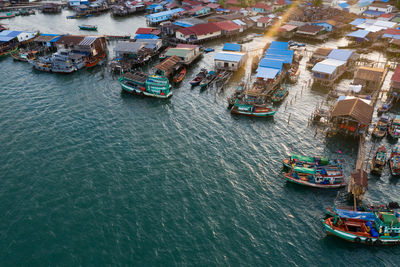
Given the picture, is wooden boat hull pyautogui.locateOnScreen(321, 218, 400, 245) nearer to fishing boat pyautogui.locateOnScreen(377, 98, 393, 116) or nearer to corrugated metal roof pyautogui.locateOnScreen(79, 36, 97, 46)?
fishing boat pyautogui.locateOnScreen(377, 98, 393, 116)

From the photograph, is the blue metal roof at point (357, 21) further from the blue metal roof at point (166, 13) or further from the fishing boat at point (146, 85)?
the fishing boat at point (146, 85)

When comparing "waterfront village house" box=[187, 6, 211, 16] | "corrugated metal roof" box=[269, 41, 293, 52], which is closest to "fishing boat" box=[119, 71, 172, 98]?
"corrugated metal roof" box=[269, 41, 293, 52]

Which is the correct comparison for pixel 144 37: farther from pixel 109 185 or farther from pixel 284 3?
pixel 284 3

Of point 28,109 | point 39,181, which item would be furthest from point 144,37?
point 39,181

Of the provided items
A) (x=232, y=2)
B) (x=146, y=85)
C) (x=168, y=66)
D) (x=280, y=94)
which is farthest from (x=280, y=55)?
(x=232, y=2)

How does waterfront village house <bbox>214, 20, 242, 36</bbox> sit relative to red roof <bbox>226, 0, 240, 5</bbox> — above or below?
below
